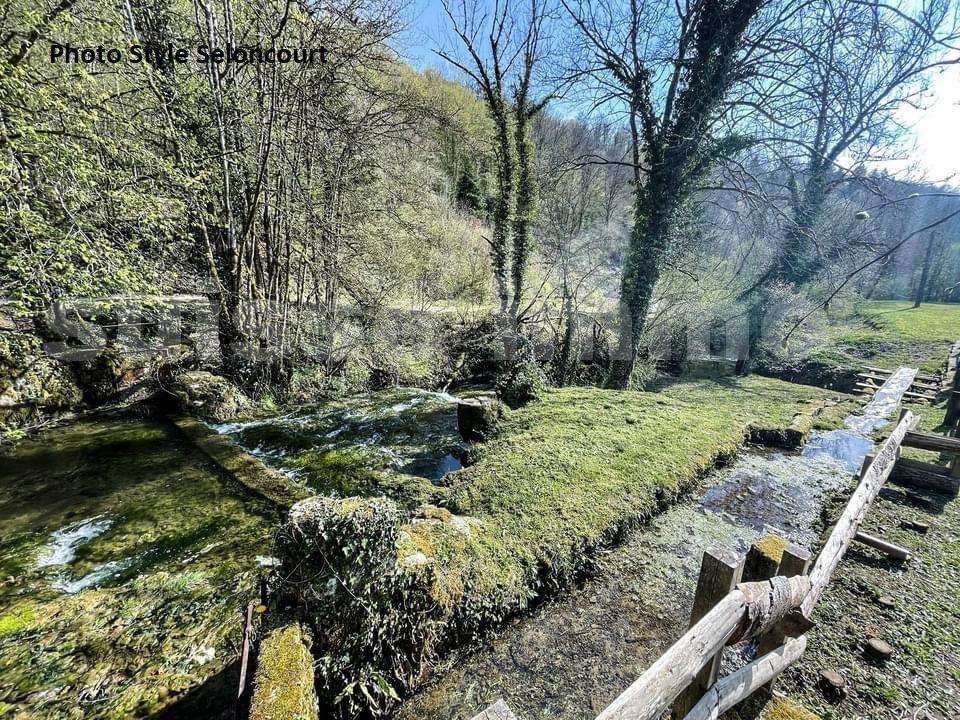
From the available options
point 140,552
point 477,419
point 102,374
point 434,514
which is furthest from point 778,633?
point 102,374

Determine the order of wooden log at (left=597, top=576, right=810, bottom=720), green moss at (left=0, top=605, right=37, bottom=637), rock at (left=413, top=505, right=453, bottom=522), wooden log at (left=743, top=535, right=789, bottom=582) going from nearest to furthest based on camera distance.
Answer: wooden log at (left=597, top=576, right=810, bottom=720) → green moss at (left=0, top=605, right=37, bottom=637) → wooden log at (left=743, top=535, right=789, bottom=582) → rock at (left=413, top=505, right=453, bottom=522)

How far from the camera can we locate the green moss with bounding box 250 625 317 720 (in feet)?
5.38

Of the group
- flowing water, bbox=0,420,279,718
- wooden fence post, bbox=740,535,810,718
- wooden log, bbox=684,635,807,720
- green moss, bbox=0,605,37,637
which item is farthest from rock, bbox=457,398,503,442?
green moss, bbox=0,605,37,637

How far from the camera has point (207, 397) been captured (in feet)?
21.7

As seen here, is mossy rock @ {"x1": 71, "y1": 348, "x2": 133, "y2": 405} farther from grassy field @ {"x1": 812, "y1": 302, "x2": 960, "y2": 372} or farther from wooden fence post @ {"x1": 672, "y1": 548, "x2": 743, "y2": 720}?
grassy field @ {"x1": 812, "y1": 302, "x2": 960, "y2": 372}

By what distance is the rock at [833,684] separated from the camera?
235 cm

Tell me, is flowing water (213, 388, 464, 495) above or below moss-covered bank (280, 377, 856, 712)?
below

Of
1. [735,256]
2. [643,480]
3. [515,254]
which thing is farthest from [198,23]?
[735,256]

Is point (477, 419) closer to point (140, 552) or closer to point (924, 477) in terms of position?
point (140, 552)

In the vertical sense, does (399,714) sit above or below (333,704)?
below

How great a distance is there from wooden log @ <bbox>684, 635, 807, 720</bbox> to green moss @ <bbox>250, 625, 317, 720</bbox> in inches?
70.1

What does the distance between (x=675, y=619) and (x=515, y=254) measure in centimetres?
994

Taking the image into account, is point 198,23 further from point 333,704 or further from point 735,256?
point 735,256

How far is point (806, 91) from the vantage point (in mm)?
6262
